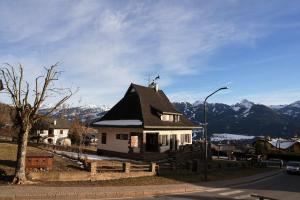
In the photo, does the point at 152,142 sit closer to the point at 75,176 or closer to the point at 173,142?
the point at 173,142

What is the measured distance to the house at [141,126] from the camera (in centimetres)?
4278

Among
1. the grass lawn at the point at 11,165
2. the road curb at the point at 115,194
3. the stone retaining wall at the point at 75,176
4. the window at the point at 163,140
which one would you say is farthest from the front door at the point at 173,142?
the road curb at the point at 115,194

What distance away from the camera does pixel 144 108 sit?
45656 millimetres

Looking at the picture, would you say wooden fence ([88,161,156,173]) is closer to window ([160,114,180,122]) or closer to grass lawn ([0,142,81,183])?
grass lawn ([0,142,81,183])

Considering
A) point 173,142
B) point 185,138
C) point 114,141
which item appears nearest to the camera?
point 114,141

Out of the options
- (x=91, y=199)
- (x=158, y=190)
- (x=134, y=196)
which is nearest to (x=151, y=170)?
(x=158, y=190)

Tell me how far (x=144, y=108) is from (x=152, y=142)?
14.8ft

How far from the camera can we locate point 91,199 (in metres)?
19.8

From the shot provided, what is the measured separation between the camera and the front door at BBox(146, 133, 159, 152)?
148 feet

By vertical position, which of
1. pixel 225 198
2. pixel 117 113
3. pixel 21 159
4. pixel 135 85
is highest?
pixel 135 85

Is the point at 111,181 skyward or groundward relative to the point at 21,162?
groundward

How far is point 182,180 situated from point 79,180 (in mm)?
9338

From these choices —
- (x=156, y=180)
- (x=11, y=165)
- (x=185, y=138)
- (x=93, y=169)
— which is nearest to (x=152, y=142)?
(x=185, y=138)

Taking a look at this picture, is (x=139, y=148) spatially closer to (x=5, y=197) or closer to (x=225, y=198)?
(x=225, y=198)
